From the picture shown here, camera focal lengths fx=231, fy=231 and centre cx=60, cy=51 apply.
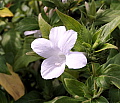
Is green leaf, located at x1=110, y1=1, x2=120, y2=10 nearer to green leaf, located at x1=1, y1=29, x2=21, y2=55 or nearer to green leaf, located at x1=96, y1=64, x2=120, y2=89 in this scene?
green leaf, located at x1=96, y1=64, x2=120, y2=89

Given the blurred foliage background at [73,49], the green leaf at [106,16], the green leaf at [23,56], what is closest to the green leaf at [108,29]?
the blurred foliage background at [73,49]

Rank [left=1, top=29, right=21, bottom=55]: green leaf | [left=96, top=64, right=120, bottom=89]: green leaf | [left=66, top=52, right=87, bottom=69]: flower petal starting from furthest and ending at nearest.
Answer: [left=1, top=29, right=21, bottom=55]: green leaf → [left=96, top=64, right=120, bottom=89]: green leaf → [left=66, top=52, right=87, bottom=69]: flower petal

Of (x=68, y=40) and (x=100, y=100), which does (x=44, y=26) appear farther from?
(x=100, y=100)

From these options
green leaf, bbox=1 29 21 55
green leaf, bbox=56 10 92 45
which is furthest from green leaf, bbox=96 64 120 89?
green leaf, bbox=1 29 21 55

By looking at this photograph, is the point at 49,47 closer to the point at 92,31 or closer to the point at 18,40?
the point at 92,31

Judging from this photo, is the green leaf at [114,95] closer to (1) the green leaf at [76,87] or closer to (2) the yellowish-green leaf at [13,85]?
(1) the green leaf at [76,87]

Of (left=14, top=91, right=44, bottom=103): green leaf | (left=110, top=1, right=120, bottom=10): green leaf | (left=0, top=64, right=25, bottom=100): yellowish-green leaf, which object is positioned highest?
(left=110, top=1, right=120, bottom=10): green leaf

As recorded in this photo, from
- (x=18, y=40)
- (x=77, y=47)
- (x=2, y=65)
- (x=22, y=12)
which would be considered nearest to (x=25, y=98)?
(x=2, y=65)
